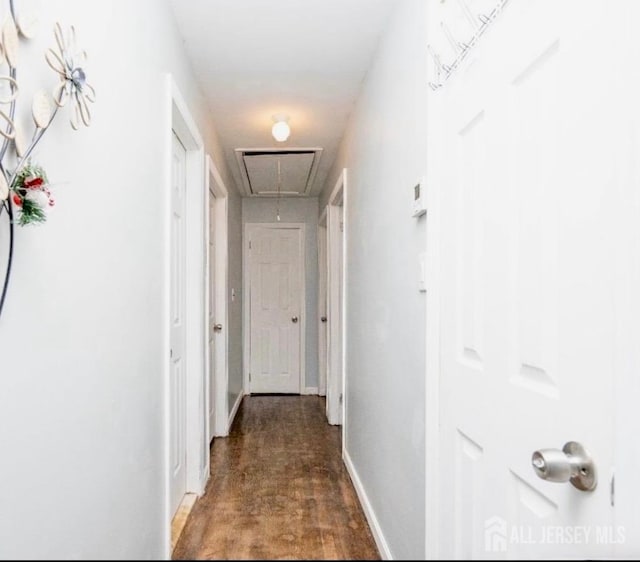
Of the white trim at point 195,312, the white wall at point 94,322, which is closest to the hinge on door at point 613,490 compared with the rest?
the white wall at point 94,322

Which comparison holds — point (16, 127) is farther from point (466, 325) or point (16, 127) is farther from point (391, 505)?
point (391, 505)

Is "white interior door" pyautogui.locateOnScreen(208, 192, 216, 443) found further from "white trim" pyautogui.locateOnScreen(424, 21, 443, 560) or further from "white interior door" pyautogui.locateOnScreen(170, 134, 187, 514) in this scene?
"white trim" pyautogui.locateOnScreen(424, 21, 443, 560)

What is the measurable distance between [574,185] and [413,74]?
1069 millimetres

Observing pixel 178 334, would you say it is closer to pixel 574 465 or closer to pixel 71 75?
pixel 71 75

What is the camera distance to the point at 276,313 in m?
5.63

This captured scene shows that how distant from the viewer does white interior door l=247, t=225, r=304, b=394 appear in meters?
5.59

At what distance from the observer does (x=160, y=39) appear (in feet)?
6.08

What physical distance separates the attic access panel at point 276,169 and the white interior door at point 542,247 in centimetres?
293

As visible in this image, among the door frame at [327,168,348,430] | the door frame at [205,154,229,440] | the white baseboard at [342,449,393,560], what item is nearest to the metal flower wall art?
the white baseboard at [342,449,393,560]

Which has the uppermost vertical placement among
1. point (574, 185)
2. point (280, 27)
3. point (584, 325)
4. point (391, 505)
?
point (280, 27)

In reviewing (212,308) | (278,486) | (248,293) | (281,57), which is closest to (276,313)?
(248,293)

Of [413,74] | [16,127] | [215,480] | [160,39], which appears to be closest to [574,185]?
[16,127]

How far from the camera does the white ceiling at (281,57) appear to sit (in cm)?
204

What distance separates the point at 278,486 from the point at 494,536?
217cm
